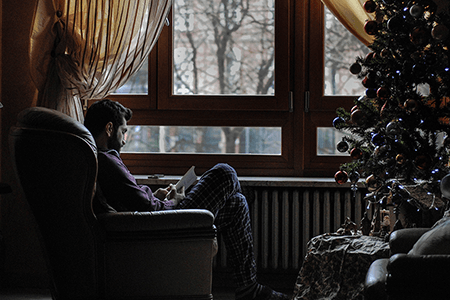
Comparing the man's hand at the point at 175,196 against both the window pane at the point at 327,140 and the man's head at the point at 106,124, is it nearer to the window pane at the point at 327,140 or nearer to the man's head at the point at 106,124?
the man's head at the point at 106,124

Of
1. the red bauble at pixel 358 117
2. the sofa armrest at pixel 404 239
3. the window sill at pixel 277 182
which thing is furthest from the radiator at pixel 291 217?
the sofa armrest at pixel 404 239

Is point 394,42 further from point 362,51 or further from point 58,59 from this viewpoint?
point 58,59

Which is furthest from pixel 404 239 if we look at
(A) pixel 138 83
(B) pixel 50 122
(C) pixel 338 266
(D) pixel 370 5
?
(A) pixel 138 83

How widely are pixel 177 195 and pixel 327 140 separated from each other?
1.12 metres

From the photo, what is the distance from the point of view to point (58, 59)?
2.79 meters

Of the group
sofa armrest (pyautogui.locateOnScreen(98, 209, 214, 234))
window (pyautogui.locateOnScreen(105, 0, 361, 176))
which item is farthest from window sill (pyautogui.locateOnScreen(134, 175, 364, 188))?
sofa armrest (pyautogui.locateOnScreen(98, 209, 214, 234))

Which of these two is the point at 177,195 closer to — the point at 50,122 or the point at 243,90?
the point at 50,122

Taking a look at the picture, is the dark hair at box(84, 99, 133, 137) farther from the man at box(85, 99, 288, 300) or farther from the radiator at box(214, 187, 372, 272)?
the radiator at box(214, 187, 372, 272)

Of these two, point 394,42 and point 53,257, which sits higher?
point 394,42

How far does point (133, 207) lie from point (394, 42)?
1334mm

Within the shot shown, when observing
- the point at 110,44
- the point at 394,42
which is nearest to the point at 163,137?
the point at 110,44

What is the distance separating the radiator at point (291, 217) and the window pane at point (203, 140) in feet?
1.03

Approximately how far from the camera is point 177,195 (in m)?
2.45

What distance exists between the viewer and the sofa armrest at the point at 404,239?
182 centimetres
